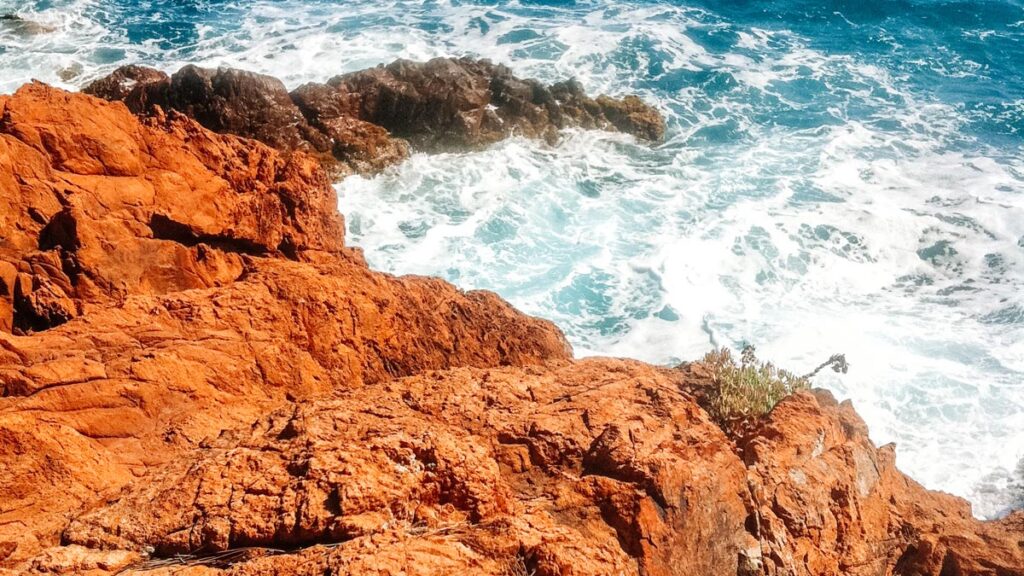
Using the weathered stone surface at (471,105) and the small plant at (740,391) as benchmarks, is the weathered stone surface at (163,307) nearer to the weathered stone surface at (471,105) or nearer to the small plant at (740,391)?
the small plant at (740,391)

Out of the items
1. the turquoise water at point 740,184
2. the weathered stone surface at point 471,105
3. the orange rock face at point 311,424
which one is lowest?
the turquoise water at point 740,184

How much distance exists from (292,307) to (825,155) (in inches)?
682

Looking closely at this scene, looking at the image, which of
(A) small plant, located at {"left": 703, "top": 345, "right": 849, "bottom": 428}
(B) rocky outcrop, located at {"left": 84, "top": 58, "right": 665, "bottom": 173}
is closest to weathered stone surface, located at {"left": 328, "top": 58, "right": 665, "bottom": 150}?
(B) rocky outcrop, located at {"left": 84, "top": 58, "right": 665, "bottom": 173}

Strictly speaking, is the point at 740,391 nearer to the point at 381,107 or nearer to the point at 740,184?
the point at 740,184

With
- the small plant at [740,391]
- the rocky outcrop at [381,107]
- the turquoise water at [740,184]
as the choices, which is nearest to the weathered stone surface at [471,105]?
the rocky outcrop at [381,107]

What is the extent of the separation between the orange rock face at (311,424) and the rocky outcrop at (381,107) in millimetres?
8732

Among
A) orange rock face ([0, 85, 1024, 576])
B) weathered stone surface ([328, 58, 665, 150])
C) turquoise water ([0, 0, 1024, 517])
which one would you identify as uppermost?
orange rock face ([0, 85, 1024, 576])

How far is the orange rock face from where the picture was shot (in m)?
3.57

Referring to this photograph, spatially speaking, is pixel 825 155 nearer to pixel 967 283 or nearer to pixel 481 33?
pixel 967 283

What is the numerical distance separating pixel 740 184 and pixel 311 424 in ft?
51.8

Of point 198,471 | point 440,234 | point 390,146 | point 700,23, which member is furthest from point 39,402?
point 700,23

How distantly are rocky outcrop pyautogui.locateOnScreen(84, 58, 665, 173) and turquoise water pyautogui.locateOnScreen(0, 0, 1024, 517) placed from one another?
722 mm

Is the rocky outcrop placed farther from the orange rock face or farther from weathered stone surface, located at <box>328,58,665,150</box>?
the orange rock face

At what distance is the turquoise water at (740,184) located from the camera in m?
12.6
